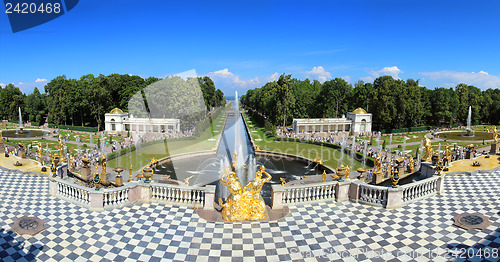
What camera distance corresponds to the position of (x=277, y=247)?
37.0 feet

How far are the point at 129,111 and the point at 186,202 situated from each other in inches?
2550

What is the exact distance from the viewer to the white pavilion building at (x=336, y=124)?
67875mm

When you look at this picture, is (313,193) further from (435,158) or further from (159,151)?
(159,151)

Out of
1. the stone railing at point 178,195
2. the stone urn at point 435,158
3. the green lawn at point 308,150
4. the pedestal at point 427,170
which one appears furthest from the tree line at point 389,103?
the stone railing at point 178,195

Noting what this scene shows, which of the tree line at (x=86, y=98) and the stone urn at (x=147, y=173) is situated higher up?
the tree line at (x=86, y=98)

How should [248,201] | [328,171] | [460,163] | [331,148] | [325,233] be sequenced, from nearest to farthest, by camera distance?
[325,233]
[248,201]
[460,163]
[328,171]
[331,148]

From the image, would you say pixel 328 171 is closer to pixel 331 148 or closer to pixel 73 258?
pixel 331 148

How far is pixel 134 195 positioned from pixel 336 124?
204 ft

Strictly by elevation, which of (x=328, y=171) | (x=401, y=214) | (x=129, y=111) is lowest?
(x=328, y=171)

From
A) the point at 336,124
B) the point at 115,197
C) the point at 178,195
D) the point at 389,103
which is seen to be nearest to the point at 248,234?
the point at 178,195

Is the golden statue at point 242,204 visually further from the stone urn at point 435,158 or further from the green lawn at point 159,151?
the green lawn at point 159,151

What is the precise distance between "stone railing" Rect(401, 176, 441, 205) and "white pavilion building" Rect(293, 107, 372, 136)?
50744mm

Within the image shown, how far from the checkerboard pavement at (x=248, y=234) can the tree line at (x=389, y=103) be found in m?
53.3

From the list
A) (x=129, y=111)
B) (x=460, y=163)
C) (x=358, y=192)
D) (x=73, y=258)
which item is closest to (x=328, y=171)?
(x=460, y=163)
